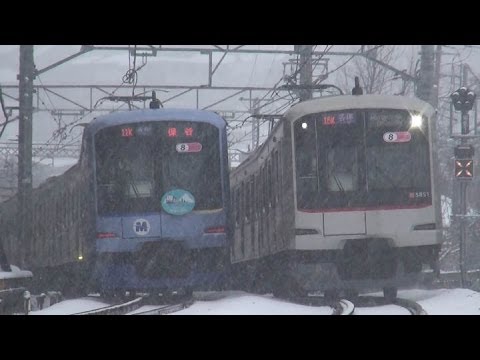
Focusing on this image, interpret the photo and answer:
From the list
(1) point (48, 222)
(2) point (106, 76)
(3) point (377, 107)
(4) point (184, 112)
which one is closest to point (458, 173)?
(3) point (377, 107)

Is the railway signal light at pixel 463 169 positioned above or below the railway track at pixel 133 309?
above

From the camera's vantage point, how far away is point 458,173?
46.7 ft

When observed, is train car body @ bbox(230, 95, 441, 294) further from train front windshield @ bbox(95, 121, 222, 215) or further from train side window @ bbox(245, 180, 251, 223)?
train side window @ bbox(245, 180, 251, 223)

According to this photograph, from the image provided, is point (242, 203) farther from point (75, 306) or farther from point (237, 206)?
point (75, 306)

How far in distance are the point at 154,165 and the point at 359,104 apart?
2.95 m

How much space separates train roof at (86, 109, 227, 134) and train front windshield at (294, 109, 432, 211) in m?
1.52

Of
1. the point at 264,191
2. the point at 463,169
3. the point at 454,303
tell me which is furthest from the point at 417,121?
the point at 264,191

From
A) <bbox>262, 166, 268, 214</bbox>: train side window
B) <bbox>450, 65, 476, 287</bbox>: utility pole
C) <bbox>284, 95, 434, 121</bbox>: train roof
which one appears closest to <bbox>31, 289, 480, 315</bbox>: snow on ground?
<bbox>450, 65, 476, 287</bbox>: utility pole

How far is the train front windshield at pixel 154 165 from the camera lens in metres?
13.7

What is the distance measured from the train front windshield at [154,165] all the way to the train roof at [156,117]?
0.25ft

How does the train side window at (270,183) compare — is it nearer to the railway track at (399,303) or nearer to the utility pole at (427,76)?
the railway track at (399,303)

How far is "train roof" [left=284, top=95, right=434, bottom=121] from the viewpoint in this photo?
13078 millimetres

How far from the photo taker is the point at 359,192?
12.8 meters

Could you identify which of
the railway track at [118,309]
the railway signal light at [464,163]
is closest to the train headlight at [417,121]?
the railway signal light at [464,163]
